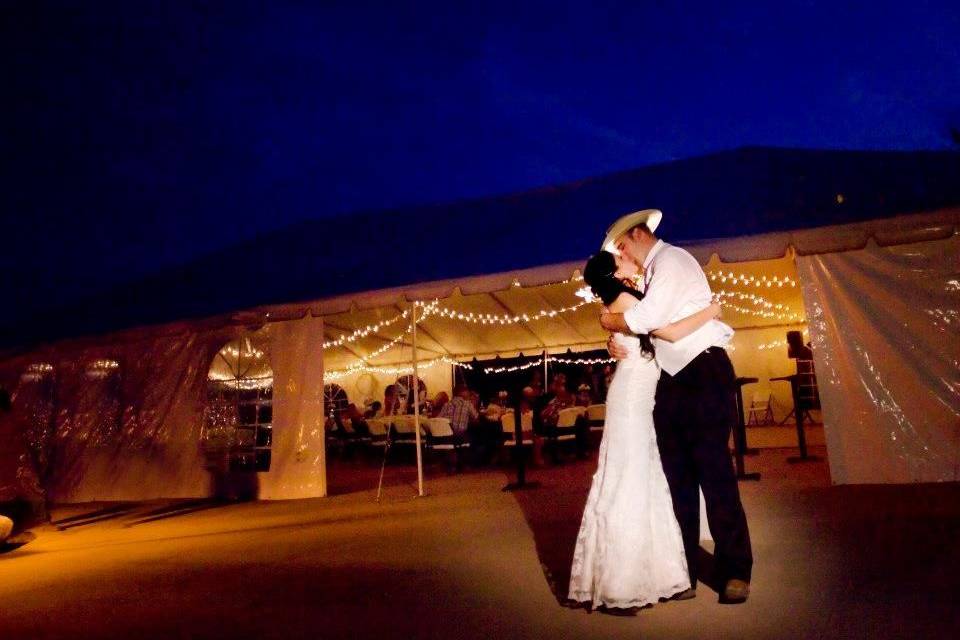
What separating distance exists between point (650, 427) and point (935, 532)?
2155mm

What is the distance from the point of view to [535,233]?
8.98m

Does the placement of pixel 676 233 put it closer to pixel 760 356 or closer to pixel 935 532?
pixel 935 532

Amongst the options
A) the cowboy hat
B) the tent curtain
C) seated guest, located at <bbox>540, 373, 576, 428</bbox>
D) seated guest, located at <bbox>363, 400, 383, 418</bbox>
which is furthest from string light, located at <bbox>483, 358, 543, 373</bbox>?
the cowboy hat

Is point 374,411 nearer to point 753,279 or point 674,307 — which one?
point 753,279

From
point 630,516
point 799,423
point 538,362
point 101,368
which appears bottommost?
point 630,516

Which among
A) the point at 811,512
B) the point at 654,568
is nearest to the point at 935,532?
the point at 811,512

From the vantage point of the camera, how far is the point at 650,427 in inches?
116

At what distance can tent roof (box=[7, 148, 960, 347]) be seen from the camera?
22.4 ft

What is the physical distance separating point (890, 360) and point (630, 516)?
4482 millimetres

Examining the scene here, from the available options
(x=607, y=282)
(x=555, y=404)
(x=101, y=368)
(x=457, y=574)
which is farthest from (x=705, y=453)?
(x=101, y=368)

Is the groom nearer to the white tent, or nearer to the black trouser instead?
the black trouser

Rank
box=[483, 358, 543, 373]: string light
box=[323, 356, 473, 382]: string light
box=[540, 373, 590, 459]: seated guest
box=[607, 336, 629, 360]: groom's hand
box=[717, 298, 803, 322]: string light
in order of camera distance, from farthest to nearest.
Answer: box=[323, 356, 473, 382]: string light
box=[483, 358, 543, 373]: string light
box=[717, 298, 803, 322]: string light
box=[540, 373, 590, 459]: seated guest
box=[607, 336, 629, 360]: groom's hand

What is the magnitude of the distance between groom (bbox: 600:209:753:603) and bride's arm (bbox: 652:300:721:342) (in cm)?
3

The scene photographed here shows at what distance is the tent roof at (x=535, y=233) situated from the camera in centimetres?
683
